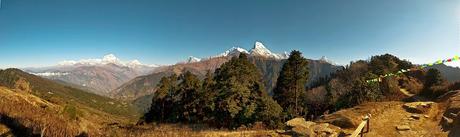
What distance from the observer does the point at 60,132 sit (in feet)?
25.4

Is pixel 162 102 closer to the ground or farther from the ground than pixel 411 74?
closer to the ground

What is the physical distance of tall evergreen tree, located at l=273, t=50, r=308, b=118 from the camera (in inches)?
2114

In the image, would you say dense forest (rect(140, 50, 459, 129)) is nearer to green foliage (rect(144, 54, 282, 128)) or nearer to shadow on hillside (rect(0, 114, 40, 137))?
green foliage (rect(144, 54, 282, 128))

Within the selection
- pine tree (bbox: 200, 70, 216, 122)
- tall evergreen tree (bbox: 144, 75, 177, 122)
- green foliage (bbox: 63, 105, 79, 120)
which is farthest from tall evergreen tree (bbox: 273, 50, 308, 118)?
green foliage (bbox: 63, 105, 79, 120)

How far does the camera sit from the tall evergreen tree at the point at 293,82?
176 ft

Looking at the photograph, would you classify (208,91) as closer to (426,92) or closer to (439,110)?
(426,92)

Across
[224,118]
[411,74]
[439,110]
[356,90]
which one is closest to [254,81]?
[224,118]

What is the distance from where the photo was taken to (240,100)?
45.3m

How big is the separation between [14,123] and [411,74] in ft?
256

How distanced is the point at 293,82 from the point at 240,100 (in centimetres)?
1372

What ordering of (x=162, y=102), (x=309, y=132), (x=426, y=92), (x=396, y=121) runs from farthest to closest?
(x=162, y=102), (x=426, y=92), (x=396, y=121), (x=309, y=132)

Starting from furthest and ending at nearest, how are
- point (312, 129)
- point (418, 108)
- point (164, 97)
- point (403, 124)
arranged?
1. point (164, 97)
2. point (418, 108)
3. point (403, 124)
4. point (312, 129)

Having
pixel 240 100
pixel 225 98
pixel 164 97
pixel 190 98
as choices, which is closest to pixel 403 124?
pixel 240 100

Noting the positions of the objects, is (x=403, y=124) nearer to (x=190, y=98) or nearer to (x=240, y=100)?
(x=240, y=100)
